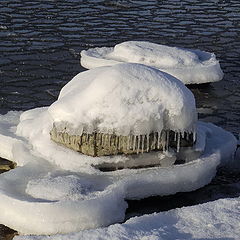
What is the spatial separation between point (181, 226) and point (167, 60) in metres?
4.28

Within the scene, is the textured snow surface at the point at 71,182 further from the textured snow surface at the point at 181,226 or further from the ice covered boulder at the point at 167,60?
the ice covered boulder at the point at 167,60

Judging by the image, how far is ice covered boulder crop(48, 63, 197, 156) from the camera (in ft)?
18.5

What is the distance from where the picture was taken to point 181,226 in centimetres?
471

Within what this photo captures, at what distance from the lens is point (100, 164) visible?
18.5 ft

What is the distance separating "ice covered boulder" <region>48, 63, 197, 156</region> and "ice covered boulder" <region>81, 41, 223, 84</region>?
8.84 ft

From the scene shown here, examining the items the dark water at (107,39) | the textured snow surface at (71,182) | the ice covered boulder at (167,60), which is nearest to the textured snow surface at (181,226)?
the textured snow surface at (71,182)

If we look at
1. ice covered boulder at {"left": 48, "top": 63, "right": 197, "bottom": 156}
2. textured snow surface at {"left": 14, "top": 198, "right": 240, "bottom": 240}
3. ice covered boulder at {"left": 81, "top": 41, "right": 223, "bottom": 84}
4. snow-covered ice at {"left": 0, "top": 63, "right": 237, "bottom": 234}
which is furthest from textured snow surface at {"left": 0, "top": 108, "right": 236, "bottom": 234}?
ice covered boulder at {"left": 81, "top": 41, "right": 223, "bottom": 84}

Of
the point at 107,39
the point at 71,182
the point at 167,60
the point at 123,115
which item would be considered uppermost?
the point at 123,115

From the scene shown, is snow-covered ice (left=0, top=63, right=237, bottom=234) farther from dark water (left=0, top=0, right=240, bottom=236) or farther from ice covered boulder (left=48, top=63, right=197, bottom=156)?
dark water (left=0, top=0, right=240, bottom=236)

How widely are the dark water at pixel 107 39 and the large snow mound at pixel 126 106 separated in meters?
0.67

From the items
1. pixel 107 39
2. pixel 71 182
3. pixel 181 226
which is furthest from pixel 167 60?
pixel 181 226

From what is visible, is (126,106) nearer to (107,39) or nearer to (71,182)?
(71,182)

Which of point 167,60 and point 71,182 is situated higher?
point 71,182

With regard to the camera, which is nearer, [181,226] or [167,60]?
[181,226]
